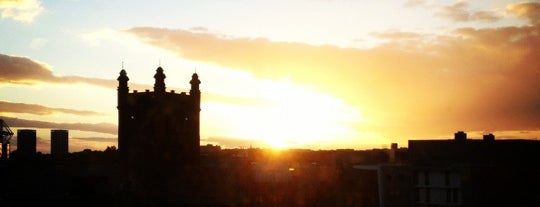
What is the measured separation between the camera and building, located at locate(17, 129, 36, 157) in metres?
91.4

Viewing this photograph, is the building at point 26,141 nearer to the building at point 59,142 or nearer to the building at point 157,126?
the building at point 59,142

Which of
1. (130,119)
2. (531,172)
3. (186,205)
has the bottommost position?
(186,205)

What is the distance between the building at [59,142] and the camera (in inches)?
3642

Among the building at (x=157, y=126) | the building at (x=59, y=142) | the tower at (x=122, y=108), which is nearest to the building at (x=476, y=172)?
the building at (x=157, y=126)

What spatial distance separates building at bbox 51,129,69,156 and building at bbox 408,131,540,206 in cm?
5973

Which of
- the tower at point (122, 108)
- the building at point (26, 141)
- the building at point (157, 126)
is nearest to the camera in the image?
the building at point (157, 126)

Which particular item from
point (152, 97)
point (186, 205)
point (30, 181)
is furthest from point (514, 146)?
point (30, 181)

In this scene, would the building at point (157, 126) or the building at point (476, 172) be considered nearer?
the building at point (476, 172)

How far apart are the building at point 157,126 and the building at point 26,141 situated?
59.9 feet

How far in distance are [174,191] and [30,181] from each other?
636 inches

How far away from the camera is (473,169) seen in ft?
144

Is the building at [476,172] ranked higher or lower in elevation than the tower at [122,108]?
lower

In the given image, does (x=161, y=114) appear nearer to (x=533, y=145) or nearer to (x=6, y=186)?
(x=6, y=186)

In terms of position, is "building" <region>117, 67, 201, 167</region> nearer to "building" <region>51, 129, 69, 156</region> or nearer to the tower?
the tower
